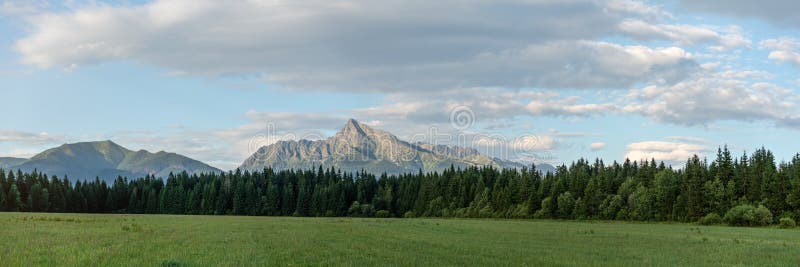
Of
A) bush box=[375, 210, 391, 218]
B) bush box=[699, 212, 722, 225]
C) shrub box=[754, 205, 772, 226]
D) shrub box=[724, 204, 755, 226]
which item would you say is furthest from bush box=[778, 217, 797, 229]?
bush box=[375, 210, 391, 218]

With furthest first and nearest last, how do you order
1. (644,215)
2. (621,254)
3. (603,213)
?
(603,213)
(644,215)
(621,254)

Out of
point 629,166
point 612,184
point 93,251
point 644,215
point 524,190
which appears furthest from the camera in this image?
point 629,166

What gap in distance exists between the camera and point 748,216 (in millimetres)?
107000

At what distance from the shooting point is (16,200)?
17000 centimetres

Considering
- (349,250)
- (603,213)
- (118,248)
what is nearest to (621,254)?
(349,250)

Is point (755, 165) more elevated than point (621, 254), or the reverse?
point (755, 165)

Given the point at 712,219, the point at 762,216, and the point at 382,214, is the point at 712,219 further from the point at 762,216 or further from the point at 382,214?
the point at 382,214

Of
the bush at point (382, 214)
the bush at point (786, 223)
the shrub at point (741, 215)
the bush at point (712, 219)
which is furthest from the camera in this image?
the bush at point (382, 214)

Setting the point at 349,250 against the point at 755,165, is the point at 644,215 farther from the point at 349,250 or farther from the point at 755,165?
the point at 349,250

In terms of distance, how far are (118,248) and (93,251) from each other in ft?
7.30

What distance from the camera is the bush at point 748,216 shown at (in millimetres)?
105625

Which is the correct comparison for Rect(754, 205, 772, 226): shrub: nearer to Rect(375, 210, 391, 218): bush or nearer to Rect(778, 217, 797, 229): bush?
Rect(778, 217, 797, 229): bush

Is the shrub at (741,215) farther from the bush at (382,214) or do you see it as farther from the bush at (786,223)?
the bush at (382,214)

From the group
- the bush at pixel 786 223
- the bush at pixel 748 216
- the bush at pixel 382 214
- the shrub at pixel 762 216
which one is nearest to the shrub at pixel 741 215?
the bush at pixel 748 216
